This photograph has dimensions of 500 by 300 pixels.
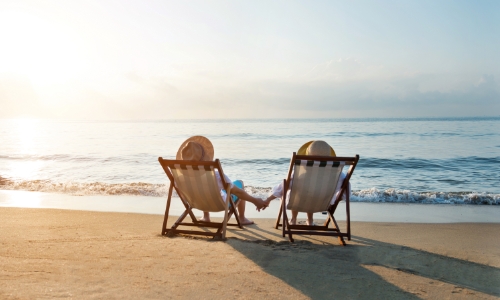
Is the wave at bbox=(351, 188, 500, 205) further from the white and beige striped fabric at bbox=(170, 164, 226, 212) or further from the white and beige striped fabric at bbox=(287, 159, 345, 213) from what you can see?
the white and beige striped fabric at bbox=(170, 164, 226, 212)

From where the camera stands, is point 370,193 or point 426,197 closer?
point 426,197

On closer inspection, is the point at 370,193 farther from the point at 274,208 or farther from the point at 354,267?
the point at 354,267

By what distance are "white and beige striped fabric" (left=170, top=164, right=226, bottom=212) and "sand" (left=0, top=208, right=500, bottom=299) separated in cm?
42

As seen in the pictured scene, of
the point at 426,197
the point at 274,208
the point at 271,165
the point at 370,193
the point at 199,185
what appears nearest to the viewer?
the point at 199,185

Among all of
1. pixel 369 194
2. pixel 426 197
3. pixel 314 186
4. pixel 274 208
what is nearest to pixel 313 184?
pixel 314 186

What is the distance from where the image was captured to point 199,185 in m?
4.64

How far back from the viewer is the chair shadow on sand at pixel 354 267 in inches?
123

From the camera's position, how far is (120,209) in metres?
7.07

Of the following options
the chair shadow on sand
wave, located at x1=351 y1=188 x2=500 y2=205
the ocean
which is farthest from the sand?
the ocean

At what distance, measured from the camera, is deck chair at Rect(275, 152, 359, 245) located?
4.49m

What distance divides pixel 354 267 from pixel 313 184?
3.93 feet

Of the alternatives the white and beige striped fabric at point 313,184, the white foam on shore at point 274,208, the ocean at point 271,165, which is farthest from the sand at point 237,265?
the ocean at point 271,165

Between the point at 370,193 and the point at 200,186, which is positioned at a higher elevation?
the point at 200,186

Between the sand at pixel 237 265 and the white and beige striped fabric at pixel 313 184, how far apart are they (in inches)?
15.1
